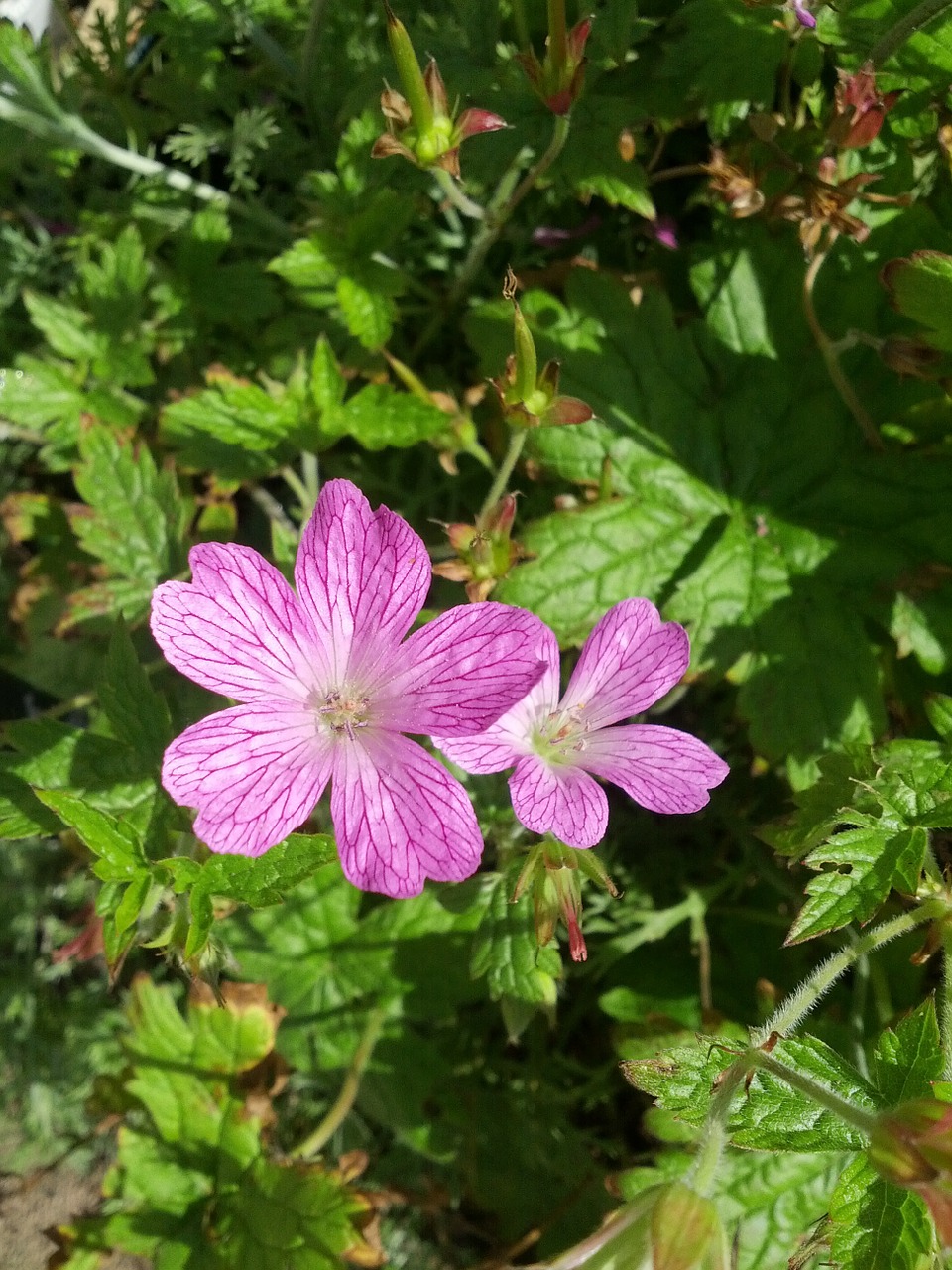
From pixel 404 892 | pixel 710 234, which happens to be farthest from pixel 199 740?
pixel 710 234

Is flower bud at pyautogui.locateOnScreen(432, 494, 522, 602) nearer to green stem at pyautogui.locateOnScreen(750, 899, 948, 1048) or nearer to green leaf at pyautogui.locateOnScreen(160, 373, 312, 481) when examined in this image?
green leaf at pyautogui.locateOnScreen(160, 373, 312, 481)

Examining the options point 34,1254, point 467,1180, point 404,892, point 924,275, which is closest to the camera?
point 404,892

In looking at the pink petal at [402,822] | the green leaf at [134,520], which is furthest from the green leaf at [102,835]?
the green leaf at [134,520]

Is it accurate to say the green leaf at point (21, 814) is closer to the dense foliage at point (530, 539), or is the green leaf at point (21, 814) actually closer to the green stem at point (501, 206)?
the dense foliage at point (530, 539)

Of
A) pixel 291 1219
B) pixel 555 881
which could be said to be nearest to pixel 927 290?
pixel 555 881

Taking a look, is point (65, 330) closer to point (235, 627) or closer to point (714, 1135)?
point (235, 627)

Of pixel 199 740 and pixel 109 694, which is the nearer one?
pixel 199 740

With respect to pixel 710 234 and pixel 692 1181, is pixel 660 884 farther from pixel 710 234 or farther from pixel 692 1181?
pixel 710 234
